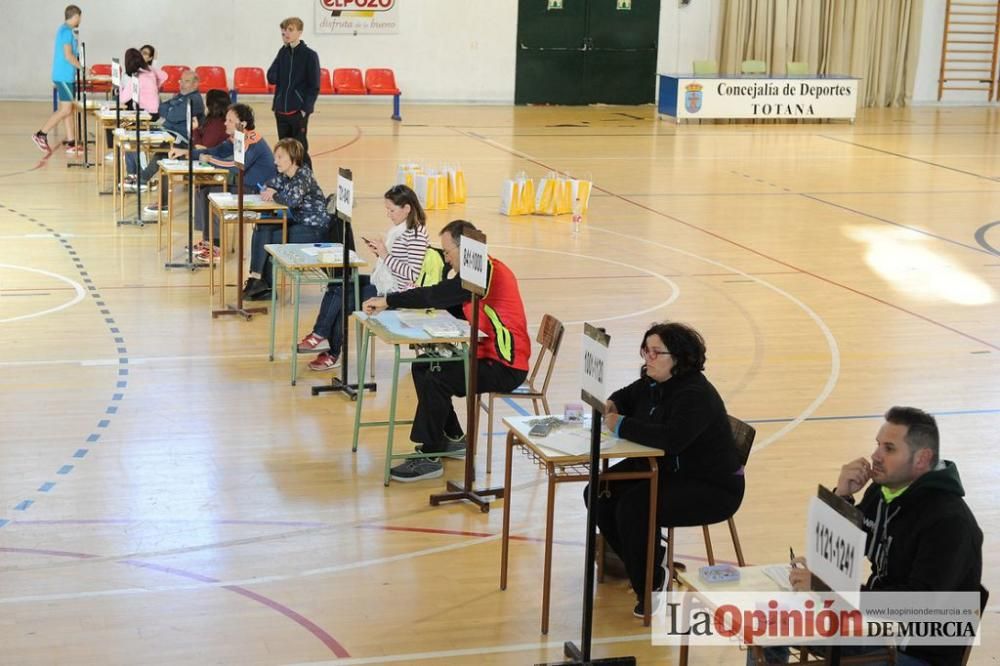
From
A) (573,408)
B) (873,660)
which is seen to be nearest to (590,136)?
(573,408)

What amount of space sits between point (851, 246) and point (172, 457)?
958 cm

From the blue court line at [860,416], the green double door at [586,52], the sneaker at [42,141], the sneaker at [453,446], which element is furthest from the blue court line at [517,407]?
the green double door at [586,52]

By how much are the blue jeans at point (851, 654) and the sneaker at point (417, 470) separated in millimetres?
3351

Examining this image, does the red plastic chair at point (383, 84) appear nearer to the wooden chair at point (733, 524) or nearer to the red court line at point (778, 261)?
the red court line at point (778, 261)

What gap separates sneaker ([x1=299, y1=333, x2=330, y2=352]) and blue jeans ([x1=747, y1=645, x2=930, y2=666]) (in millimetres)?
6055

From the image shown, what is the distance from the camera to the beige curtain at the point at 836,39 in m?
29.2

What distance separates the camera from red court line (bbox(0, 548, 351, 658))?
582 centimetres

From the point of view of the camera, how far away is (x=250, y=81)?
85.1ft

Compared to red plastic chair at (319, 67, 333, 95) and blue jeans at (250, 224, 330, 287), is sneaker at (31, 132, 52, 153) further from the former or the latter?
blue jeans at (250, 224, 330, 287)

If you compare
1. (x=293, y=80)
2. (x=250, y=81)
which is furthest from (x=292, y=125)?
(x=250, y=81)

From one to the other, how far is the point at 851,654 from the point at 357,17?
2426 cm

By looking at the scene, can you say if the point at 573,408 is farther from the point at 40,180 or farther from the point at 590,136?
the point at 590,136

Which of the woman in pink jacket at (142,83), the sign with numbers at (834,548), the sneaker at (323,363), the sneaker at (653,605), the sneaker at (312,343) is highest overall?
the woman in pink jacket at (142,83)

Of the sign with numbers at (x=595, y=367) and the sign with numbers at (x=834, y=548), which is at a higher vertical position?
the sign with numbers at (x=595, y=367)
